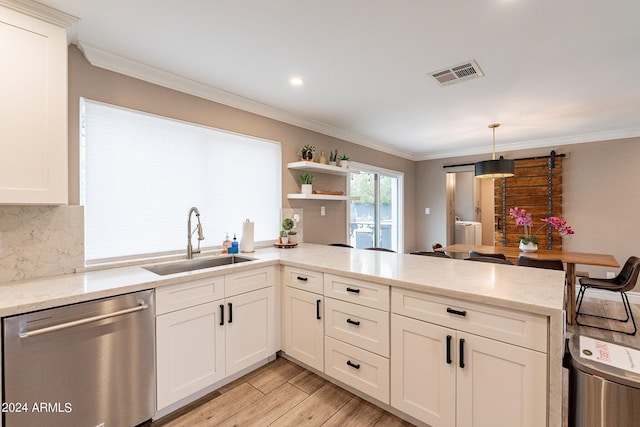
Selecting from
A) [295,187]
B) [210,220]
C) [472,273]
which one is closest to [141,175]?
[210,220]

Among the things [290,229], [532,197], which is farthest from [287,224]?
[532,197]

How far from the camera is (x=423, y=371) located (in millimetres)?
1663

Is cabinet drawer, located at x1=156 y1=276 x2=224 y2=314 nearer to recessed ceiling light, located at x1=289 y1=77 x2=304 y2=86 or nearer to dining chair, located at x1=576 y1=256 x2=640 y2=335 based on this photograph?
recessed ceiling light, located at x1=289 y1=77 x2=304 y2=86

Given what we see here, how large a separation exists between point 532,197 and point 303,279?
4523mm

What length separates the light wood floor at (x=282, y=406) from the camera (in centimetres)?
181

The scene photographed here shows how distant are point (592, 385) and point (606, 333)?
2728mm

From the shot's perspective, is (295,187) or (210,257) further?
(295,187)

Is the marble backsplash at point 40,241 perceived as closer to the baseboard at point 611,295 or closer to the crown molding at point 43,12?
the crown molding at point 43,12

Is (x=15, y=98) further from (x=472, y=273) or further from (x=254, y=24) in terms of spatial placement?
(x=472, y=273)

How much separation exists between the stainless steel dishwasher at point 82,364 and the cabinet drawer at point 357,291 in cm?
115

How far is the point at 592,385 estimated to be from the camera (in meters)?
1.22

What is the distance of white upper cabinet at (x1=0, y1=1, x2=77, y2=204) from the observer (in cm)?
153

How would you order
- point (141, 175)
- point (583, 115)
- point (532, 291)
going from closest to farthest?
point (532, 291), point (141, 175), point (583, 115)

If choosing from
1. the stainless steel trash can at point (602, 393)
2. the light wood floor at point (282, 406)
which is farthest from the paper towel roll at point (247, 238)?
the stainless steel trash can at point (602, 393)
